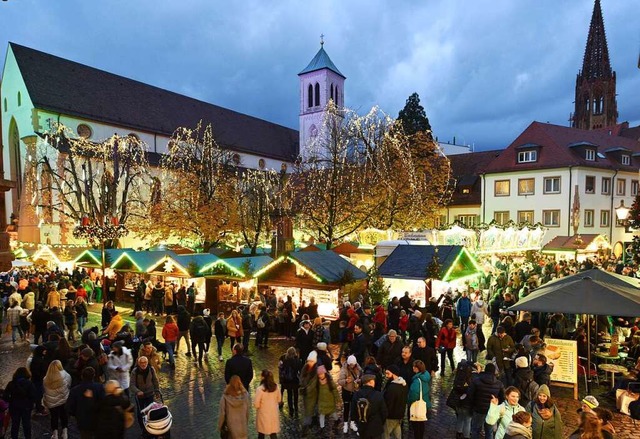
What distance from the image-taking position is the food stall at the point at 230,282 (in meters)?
17.8

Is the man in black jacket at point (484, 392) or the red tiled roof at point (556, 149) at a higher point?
the red tiled roof at point (556, 149)

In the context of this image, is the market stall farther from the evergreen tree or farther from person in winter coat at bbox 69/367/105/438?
the evergreen tree

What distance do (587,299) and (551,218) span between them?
95.1 feet

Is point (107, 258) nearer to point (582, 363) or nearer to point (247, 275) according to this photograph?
point (247, 275)

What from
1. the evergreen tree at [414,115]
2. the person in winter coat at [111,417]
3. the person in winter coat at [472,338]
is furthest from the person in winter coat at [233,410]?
the evergreen tree at [414,115]

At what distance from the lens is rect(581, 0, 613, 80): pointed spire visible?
216ft

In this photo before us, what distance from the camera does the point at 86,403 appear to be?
6.26 metres

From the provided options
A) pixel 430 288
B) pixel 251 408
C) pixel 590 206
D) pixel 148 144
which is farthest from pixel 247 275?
pixel 148 144

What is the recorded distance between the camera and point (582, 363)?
35.2 feet

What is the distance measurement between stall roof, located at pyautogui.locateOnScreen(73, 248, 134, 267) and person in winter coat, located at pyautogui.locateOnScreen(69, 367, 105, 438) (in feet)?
54.7

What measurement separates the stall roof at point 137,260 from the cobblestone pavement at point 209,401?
7339mm

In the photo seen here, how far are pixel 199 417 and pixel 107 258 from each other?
52.8 ft

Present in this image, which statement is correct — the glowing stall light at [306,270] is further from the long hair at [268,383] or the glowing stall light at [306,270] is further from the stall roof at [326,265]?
the long hair at [268,383]

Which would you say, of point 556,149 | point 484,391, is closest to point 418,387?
point 484,391
